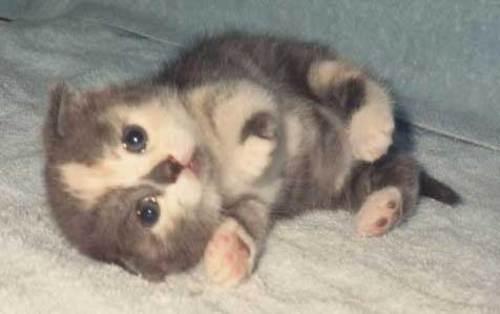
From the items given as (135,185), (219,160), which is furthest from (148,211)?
(219,160)

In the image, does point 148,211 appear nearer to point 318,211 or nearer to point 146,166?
point 146,166

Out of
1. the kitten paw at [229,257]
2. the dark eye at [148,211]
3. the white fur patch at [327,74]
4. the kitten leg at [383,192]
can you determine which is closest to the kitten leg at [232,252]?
the kitten paw at [229,257]

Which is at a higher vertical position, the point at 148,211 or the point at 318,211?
the point at 148,211

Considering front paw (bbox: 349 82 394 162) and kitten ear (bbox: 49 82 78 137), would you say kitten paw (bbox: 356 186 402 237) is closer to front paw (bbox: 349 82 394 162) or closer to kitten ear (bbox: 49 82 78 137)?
front paw (bbox: 349 82 394 162)

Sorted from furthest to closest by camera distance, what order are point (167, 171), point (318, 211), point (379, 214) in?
point (318, 211) < point (379, 214) < point (167, 171)

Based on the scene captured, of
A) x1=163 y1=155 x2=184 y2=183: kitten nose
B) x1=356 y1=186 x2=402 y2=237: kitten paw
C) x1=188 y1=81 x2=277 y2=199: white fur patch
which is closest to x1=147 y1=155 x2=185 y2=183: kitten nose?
x1=163 y1=155 x2=184 y2=183: kitten nose

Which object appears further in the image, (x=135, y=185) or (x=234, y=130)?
(x=234, y=130)

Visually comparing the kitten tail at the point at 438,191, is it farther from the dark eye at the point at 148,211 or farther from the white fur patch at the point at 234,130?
the dark eye at the point at 148,211
